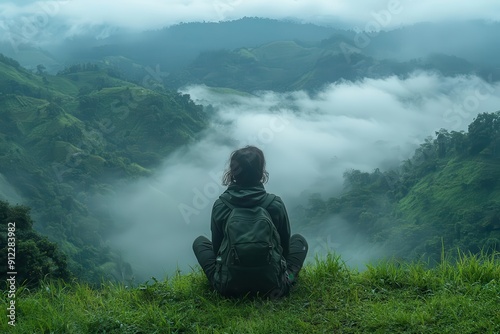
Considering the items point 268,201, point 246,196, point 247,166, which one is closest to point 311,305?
point 268,201

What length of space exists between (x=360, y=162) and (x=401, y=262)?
150720 mm

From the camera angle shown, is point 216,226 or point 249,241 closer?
point 249,241

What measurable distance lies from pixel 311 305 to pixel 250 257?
61 cm

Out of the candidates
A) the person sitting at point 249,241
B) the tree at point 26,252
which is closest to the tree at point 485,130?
the tree at point 26,252

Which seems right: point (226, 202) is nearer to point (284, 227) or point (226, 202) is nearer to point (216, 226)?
point (216, 226)

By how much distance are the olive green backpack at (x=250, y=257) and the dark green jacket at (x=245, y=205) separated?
0.07 meters

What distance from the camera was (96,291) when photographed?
462 centimetres

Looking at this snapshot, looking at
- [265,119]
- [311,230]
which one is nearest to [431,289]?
[311,230]

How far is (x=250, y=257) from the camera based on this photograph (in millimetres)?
3949

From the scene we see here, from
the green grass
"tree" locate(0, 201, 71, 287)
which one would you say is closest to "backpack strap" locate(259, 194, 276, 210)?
the green grass

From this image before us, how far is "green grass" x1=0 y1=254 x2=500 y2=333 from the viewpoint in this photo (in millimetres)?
3504

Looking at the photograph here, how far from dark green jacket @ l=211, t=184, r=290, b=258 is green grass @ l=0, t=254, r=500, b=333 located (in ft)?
1.62

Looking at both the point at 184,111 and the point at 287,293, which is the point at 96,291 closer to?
the point at 287,293

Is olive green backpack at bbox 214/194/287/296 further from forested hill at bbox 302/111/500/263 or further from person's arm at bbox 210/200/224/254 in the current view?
forested hill at bbox 302/111/500/263
